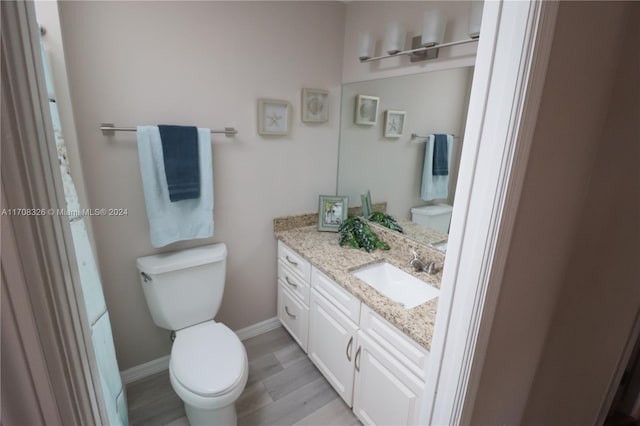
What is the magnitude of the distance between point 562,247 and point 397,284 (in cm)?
89

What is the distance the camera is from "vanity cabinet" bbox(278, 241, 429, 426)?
1.23 metres

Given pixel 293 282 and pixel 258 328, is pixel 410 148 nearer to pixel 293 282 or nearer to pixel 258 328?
pixel 293 282

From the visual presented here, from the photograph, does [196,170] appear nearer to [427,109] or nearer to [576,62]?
[427,109]

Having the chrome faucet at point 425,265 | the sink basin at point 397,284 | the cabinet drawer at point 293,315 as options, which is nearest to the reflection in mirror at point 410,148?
the chrome faucet at point 425,265

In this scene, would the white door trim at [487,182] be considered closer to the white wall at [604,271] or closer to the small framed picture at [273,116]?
the white wall at [604,271]

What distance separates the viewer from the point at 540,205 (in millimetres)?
756

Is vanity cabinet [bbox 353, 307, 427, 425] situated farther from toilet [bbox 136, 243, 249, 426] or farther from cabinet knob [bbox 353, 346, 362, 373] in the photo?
toilet [bbox 136, 243, 249, 426]

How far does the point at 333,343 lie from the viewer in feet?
5.52

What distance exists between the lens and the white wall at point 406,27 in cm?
142

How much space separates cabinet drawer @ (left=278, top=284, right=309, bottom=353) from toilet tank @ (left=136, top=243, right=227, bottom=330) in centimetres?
49

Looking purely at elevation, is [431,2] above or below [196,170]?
above

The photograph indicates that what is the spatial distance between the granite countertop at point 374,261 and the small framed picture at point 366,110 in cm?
73

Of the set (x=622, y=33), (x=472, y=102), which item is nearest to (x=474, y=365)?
(x=472, y=102)

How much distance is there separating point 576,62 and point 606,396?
0.97 metres
